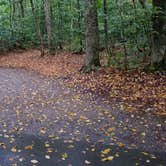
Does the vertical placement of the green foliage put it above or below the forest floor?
above

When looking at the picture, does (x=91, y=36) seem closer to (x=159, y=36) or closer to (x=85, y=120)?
(x=159, y=36)

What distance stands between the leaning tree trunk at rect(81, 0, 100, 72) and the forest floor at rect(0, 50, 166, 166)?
0.81m

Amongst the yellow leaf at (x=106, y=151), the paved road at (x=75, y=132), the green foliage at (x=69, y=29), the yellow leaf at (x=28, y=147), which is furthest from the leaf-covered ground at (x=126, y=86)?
the yellow leaf at (x=28, y=147)

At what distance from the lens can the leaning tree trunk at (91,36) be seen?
15.3 metres

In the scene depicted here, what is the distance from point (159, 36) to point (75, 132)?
A: 686cm

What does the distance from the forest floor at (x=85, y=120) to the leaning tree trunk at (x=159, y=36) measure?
824 mm

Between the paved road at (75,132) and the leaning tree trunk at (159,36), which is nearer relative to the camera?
the paved road at (75,132)

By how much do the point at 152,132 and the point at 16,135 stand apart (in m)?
3.09

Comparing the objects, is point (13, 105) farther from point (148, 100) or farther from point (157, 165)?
point (157, 165)

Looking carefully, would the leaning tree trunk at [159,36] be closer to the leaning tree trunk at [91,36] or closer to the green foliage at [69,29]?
the green foliage at [69,29]

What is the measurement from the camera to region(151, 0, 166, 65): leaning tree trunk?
44.0 feet

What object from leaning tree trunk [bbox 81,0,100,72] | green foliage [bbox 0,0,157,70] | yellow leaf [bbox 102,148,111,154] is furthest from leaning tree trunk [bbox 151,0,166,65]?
yellow leaf [bbox 102,148,111,154]

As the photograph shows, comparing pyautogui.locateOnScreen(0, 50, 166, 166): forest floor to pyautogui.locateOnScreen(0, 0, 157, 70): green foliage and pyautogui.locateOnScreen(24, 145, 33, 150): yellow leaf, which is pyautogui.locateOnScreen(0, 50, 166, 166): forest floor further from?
pyautogui.locateOnScreen(0, 0, 157, 70): green foliage

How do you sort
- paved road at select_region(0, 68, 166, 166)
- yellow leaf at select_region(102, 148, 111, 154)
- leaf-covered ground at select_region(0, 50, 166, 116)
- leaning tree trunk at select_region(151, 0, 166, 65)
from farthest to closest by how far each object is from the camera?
leaning tree trunk at select_region(151, 0, 166, 65) → leaf-covered ground at select_region(0, 50, 166, 116) → yellow leaf at select_region(102, 148, 111, 154) → paved road at select_region(0, 68, 166, 166)
